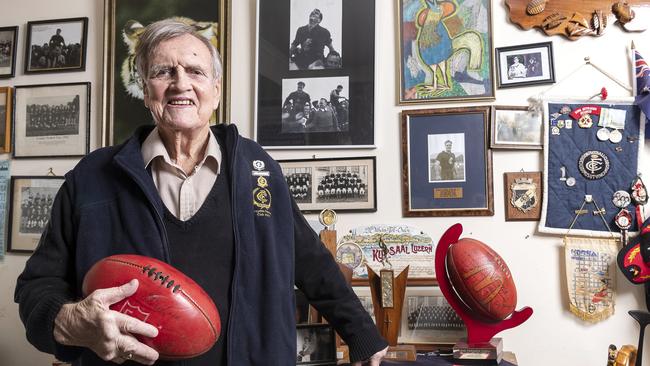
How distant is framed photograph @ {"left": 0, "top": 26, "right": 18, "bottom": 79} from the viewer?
2439 mm

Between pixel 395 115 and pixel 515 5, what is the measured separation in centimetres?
55

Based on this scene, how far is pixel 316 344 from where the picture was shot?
5.80ft

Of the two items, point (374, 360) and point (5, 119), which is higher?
point (5, 119)

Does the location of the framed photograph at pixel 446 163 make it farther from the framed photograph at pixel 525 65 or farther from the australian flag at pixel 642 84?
the australian flag at pixel 642 84

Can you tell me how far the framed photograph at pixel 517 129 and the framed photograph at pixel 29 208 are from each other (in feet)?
5.50

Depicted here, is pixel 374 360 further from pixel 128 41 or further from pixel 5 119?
pixel 5 119

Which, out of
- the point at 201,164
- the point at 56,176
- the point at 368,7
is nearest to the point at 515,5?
the point at 368,7

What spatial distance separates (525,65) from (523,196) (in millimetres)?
444

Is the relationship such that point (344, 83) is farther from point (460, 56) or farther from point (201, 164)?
point (201, 164)

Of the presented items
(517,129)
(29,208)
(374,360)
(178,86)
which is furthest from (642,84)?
(29,208)

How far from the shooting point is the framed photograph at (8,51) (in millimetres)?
2439

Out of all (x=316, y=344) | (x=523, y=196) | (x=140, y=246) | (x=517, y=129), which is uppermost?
(x=517, y=129)

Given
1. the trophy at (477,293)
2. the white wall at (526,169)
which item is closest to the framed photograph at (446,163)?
the white wall at (526,169)

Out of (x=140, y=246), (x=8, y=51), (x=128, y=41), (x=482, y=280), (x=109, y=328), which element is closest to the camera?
(x=109, y=328)
